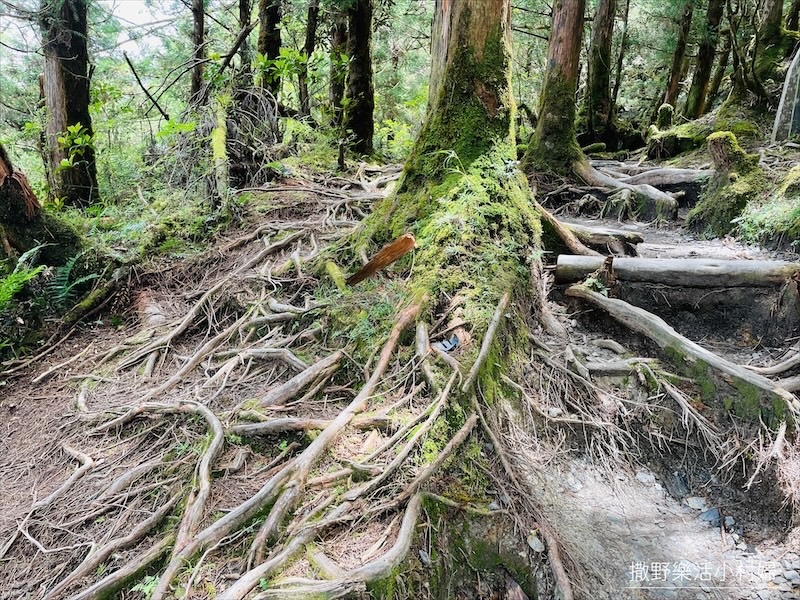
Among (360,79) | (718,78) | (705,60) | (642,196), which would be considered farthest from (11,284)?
(718,78)

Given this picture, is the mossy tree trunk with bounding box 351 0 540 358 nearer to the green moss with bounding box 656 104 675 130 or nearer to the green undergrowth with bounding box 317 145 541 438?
the green undergrowth with bounding box 317 145 541 438

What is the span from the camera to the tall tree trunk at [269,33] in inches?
343

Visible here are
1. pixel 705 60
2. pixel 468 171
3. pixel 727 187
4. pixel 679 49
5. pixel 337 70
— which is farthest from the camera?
pixel 679 49

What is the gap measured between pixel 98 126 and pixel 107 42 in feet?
5.53

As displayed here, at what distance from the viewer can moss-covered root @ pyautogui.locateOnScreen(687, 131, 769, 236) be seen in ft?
20.2

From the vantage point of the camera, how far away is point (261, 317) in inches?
173

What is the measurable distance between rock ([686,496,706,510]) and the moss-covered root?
4.04 metres

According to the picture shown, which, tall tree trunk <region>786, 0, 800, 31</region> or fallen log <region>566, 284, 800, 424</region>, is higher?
tall tree trunk <region>786, 0, 800, 31</region>

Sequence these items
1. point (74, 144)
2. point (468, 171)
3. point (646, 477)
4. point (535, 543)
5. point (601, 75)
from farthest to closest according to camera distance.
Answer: point (601, 75) → point (74, 144) → point (468, 171) → point (646, 477) → point (535, 543)

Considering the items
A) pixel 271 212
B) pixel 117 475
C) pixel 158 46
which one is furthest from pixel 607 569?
pixel 158 46

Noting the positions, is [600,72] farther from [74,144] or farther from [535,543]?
[535,543]

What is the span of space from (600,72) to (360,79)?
5492 millimetres

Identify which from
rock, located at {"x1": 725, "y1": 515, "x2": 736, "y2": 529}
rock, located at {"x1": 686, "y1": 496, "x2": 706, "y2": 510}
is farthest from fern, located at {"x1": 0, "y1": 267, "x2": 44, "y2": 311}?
rock, located at {"x1": 725, "y1": 515, "x2": 736, "y2": 529}

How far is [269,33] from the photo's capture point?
8.94 meters
